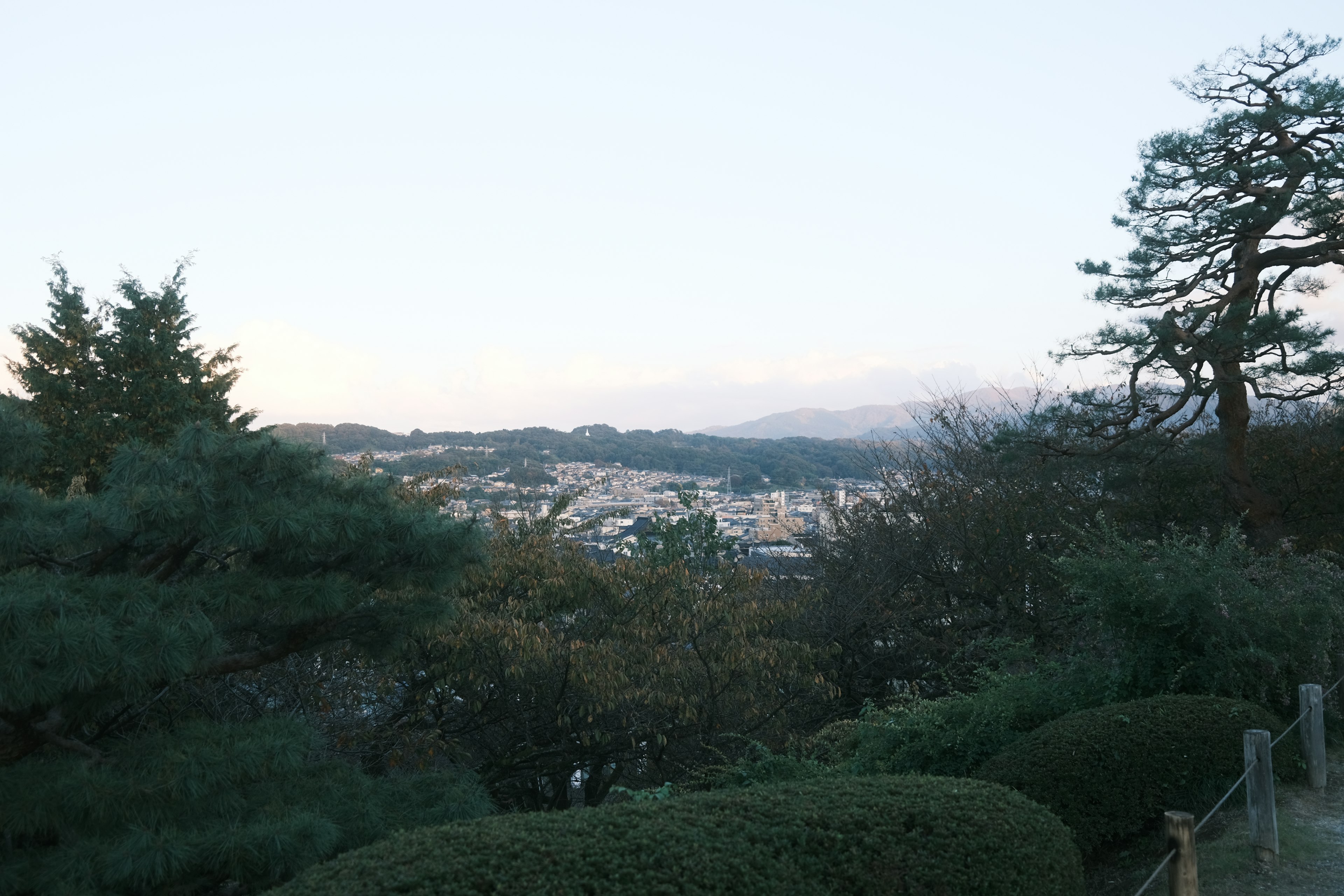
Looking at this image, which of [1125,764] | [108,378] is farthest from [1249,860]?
[108,378]

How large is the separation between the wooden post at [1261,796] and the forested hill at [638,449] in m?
15.6

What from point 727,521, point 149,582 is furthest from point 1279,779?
point 727,521

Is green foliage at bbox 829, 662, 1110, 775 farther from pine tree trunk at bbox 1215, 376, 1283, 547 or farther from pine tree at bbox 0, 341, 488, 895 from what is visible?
pine tree trunk at bbox 1215, 376, 1283, 547

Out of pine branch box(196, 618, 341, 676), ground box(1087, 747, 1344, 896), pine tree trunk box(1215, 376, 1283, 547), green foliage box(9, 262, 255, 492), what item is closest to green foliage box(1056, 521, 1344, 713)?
ground box(1087, 747, 1344, 896)

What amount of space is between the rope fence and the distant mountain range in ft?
30.2

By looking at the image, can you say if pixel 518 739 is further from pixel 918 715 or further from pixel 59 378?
pixel 59 378

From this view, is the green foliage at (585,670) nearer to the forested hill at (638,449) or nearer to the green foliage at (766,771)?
the green foliage at (766,771)

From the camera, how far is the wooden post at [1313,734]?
5.98 m

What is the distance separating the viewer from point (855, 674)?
11703 mm

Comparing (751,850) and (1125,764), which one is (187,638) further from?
(1125,764)

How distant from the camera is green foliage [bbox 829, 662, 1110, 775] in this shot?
6.02 metres

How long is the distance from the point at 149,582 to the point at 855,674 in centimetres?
892

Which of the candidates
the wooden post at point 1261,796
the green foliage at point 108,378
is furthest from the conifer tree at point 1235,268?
the green foliage at point 108,378

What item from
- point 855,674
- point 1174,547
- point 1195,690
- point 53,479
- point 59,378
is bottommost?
point 855,674
